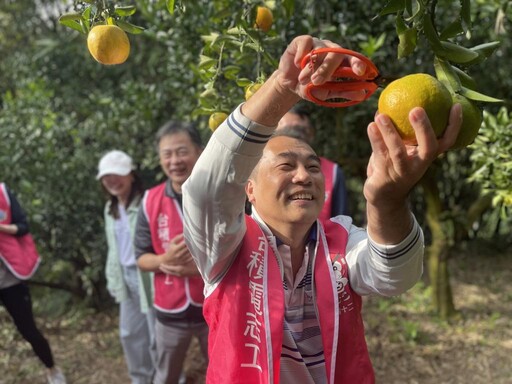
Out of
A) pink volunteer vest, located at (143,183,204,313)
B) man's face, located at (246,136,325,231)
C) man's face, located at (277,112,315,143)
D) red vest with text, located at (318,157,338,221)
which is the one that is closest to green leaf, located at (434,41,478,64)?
man's face, located at (246,136,325,231)

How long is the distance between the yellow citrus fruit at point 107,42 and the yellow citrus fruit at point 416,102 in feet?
2.08

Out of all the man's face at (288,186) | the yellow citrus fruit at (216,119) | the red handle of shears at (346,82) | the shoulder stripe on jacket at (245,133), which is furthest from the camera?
the yellow citrus fruit at (216,119)

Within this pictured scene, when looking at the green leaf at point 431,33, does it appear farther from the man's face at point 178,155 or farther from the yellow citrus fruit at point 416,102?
the man's face at point 178,155

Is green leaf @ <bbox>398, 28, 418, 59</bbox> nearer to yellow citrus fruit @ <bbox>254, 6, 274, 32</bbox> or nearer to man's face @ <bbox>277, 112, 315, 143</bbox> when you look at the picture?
yellow citrus fruit @ <bbox>254, 6, 274, 32</bbox>

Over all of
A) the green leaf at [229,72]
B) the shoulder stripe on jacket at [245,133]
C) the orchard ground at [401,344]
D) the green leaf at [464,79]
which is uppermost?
the green leaf at [229,72]

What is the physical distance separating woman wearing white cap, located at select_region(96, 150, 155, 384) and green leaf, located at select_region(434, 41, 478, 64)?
248 centimetres

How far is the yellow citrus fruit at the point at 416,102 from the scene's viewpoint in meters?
0.79

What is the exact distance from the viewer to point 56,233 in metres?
4.12

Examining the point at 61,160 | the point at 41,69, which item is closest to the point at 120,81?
the point at 41,69

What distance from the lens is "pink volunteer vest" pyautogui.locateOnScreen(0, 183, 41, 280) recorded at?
3043mm

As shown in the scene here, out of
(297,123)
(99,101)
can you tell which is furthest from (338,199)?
(99,101)

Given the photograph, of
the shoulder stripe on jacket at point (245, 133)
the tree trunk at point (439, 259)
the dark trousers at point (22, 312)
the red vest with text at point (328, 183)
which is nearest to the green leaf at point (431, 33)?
the shoulder stripe on jacket at point (245, 133)

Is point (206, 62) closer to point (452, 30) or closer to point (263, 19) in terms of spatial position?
point (263, 19)

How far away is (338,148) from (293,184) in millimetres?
2683
